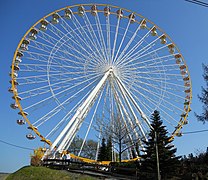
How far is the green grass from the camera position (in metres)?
16.5

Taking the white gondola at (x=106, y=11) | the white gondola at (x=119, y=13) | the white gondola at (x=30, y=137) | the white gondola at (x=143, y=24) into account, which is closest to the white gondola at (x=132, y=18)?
the white gondola at (x=143, y=24)

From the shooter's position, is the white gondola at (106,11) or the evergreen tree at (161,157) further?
the white gondola at (106,11)

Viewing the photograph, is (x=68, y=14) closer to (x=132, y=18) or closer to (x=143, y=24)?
(x=132, y=18)

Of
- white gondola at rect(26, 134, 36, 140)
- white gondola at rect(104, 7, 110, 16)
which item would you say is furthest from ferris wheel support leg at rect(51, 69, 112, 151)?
white gondola at rect(104, 7, 110, 16)

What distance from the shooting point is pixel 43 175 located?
664 inches

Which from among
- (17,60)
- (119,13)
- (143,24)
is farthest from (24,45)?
(143,24)

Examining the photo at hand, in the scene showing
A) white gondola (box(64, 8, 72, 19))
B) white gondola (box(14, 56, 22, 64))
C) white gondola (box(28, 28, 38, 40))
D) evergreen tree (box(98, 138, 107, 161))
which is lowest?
evergreen tree (box(98, 138, 107, 161))

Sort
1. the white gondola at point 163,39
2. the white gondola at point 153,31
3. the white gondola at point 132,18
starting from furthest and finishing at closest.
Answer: the white gondola at point 163,39 → the white gondola at point 153,31 → the white gondola at point 132,18

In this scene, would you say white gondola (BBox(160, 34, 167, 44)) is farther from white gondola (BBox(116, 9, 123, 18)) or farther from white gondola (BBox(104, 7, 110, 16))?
white gondola (BBox(104, 7, 110, 16))

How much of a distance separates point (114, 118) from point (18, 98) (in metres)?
9.40

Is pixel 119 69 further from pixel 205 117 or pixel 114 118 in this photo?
pixel 205 117

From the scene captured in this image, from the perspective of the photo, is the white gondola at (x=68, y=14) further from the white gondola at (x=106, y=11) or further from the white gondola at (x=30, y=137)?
the white gondola at (x=30, y=137)

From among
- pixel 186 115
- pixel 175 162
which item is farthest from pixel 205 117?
pixel 186 115

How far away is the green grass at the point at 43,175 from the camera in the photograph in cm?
1649
